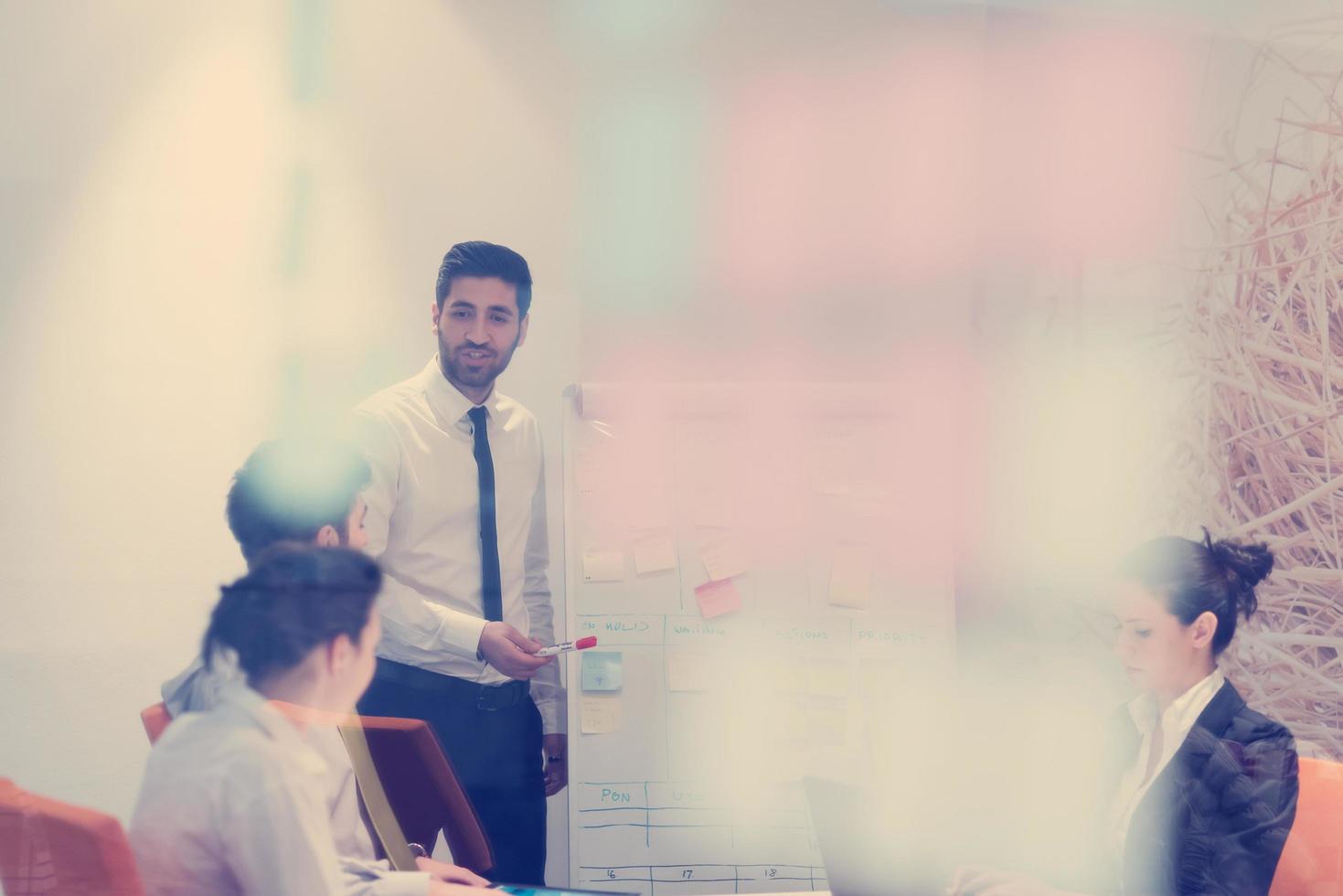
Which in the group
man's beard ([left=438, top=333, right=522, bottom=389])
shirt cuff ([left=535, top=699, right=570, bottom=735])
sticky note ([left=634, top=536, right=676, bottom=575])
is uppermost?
man's beard ([left=438, top=333, right=522, bottom=389])

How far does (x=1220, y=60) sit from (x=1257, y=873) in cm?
159

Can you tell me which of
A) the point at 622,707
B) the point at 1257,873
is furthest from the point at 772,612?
the point at 1257,873

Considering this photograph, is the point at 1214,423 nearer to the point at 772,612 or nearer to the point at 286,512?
the point at 772,612

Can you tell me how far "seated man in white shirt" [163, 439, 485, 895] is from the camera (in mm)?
1354

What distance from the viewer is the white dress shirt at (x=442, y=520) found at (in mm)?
1737

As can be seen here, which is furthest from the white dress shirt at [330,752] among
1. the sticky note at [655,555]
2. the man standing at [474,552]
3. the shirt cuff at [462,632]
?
the sticky note at [655,555]

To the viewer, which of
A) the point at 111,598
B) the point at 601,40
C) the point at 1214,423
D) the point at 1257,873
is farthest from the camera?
the point at 1214,423

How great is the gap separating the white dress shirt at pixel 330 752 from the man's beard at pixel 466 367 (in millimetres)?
637

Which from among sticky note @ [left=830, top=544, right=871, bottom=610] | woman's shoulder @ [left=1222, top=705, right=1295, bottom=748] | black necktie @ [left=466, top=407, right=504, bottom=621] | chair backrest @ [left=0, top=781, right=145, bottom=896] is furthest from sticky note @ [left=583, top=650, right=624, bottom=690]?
woman's shoulder @ [left=1222, top=705, right=1295, bottom=748]

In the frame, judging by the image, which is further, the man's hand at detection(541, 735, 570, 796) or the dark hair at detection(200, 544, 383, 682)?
the man's hand at detection(541, 735, 570, 796)

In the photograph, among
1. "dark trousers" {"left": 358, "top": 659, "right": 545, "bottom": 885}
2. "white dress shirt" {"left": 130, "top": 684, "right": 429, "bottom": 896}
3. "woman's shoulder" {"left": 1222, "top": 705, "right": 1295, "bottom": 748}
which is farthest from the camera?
"dark trousers" {"left": 358, "top": 659, "right": 545, "bottom": 885}

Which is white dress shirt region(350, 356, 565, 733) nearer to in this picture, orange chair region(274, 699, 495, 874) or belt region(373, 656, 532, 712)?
belt region(373, 656, 532, 712)

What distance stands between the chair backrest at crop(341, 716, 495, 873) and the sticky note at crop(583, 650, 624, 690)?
1.02 feet

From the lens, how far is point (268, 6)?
1757 mm
